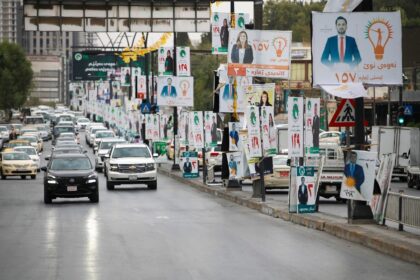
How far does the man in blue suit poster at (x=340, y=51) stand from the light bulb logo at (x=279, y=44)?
469 inches

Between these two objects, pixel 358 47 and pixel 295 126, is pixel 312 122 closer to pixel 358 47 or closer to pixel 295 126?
pixel 295 126

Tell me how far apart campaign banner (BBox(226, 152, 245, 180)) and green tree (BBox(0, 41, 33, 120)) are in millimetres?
134857

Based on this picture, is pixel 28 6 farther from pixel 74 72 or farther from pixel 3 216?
pixel 74 72

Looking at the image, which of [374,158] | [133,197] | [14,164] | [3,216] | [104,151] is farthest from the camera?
[104,151]

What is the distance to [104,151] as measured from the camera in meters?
70.0

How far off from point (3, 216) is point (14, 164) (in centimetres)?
2936

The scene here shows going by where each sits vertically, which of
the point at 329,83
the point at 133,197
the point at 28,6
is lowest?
the point at 133,197

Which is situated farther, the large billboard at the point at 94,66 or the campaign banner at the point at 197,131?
the large billboard at the point at 94,66

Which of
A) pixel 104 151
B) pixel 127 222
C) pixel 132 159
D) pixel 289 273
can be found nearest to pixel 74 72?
pixel 104 151

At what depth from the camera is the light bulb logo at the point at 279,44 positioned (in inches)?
1430

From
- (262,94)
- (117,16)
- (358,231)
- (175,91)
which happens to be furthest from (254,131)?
(175,91)

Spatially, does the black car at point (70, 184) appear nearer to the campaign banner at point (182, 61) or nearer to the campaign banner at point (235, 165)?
the campaign banner at point (235, 165)

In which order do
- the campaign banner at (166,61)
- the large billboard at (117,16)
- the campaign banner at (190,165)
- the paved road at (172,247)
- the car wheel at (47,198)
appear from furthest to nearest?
the campaign banner at (166,61)
the campaign banner at (190,165)
the large billboard at (117,16)
the car wheel at (47,198)
the paved road at (172,247)

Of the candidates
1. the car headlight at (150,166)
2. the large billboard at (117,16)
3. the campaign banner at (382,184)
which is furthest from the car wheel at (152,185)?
the campaign banner at (382,184)
